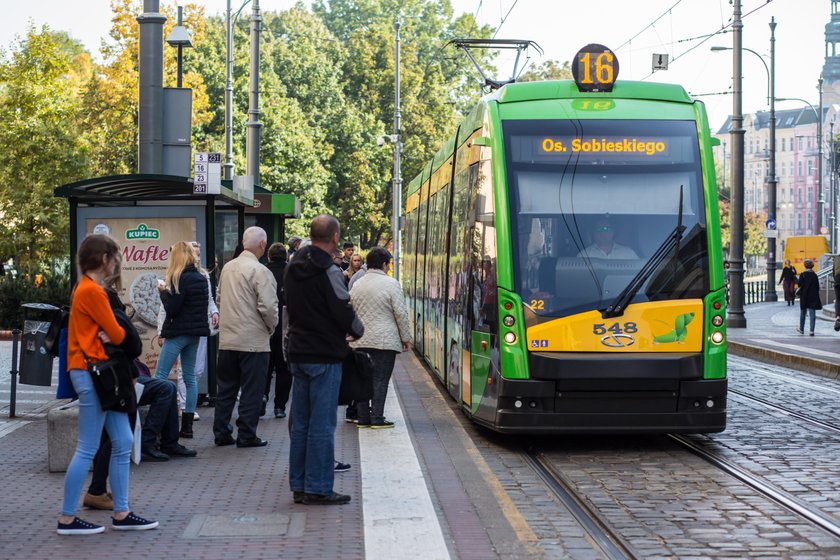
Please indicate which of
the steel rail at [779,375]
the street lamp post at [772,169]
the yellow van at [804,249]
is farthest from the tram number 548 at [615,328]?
the yellow van at [804,249]

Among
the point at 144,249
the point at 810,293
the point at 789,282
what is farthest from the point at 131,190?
the point at 789,282

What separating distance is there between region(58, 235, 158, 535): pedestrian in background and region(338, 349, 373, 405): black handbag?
1.50 m

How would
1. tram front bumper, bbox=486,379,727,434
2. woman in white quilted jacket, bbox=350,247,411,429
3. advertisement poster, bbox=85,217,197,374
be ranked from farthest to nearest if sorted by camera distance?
1. advertisement poster, bbox=85,217,197,374
2. woman in white quilted jacket, bbox=350,247,411,429
3. tram front bumper, bbox=486,379,727,434

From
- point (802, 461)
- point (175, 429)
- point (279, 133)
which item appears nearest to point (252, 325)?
point (175, 429)

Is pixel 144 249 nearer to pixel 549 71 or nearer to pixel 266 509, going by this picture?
pixel 266 509

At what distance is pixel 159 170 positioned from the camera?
1348cm

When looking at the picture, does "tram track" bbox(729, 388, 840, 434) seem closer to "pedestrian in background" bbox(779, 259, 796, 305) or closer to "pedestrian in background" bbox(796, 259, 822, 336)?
"pedestrian in background" bbox(796, 259, 822, 336)

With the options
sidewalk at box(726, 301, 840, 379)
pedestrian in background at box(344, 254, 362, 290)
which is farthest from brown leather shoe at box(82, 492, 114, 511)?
sidewalk at box(726, 301, 840, 379)

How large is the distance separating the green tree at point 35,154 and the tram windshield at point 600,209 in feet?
71.2

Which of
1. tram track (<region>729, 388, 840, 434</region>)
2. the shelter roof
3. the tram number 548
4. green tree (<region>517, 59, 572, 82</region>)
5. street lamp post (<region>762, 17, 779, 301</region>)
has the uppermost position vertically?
green tree (<region>517, 59, 572, 82</region>)

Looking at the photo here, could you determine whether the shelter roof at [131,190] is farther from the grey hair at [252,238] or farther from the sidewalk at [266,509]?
the sidewalk at [266,509]

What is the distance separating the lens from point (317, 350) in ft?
24.2

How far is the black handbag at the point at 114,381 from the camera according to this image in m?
6.48

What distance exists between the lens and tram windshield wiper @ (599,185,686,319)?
384 inches
